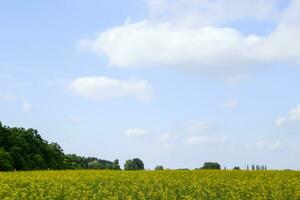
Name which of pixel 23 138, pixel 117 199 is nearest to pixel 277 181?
pixel 117 199

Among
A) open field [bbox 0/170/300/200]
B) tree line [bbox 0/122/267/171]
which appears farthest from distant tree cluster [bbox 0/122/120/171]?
open field [bbox 0/170/300/200]

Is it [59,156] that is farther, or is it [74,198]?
[59,156]

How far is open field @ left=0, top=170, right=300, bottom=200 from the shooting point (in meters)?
23.8

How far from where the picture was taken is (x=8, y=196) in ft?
79.2

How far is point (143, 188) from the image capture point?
25609 mm

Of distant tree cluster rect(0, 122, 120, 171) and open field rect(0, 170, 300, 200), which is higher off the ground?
distant tree cluster rect(0, 122, 120, 171)

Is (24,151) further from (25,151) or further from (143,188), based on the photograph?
(143,188)

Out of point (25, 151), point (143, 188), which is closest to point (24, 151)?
point (25, 151)

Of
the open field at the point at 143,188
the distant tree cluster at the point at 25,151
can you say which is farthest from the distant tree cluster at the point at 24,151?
the open field at the point at 143,188

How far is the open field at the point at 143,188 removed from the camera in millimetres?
23812

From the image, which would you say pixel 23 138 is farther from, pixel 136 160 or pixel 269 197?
pixel 136 160

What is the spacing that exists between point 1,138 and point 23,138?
1871mm

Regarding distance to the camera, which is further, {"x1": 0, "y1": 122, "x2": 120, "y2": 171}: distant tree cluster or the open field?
{"x1": 0, "y1": 122, "x2": 120, "y2": 171}: distant tree cluster

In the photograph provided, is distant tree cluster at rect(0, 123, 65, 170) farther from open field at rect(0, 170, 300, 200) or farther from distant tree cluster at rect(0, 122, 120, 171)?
open field at rect(0, 170, 300, 200)
